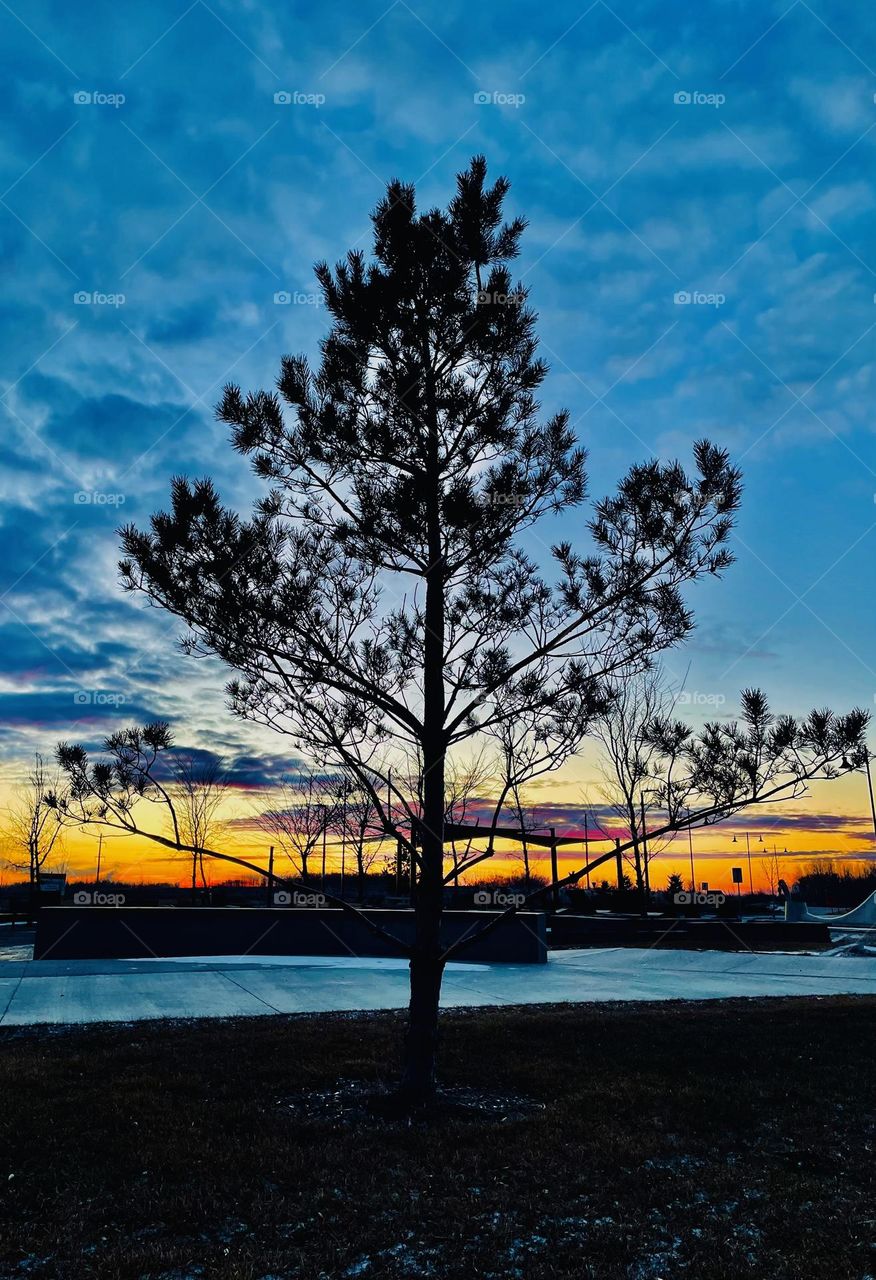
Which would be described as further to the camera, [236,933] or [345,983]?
[236,933]

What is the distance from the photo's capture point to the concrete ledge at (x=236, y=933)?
50.5ft

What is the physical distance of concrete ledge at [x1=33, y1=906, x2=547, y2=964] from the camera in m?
15.4

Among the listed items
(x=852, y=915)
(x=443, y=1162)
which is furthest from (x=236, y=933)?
(x=852, y=915)

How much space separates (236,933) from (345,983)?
5.18m

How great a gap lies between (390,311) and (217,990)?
9.27 metres

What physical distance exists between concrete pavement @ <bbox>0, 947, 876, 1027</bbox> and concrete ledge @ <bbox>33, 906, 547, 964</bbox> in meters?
0.77

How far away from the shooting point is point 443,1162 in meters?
4.55

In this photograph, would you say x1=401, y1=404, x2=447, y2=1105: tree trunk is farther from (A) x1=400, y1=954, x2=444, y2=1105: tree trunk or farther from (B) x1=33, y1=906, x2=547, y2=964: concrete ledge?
(B) x1=33, y1=906, x2=547, y2=964: concrete ledge

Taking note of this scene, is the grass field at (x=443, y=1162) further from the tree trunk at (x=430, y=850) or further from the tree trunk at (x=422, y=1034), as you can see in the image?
the tree trunk at (x=430, y=850)

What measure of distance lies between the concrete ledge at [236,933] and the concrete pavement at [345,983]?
770mm

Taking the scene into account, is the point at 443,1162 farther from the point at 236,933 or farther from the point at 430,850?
the point at 236,933

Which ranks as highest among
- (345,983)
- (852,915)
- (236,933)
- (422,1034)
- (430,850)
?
(430,850)

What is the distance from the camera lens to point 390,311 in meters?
6.31

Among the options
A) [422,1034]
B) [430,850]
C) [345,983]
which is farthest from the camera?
[345,983]
